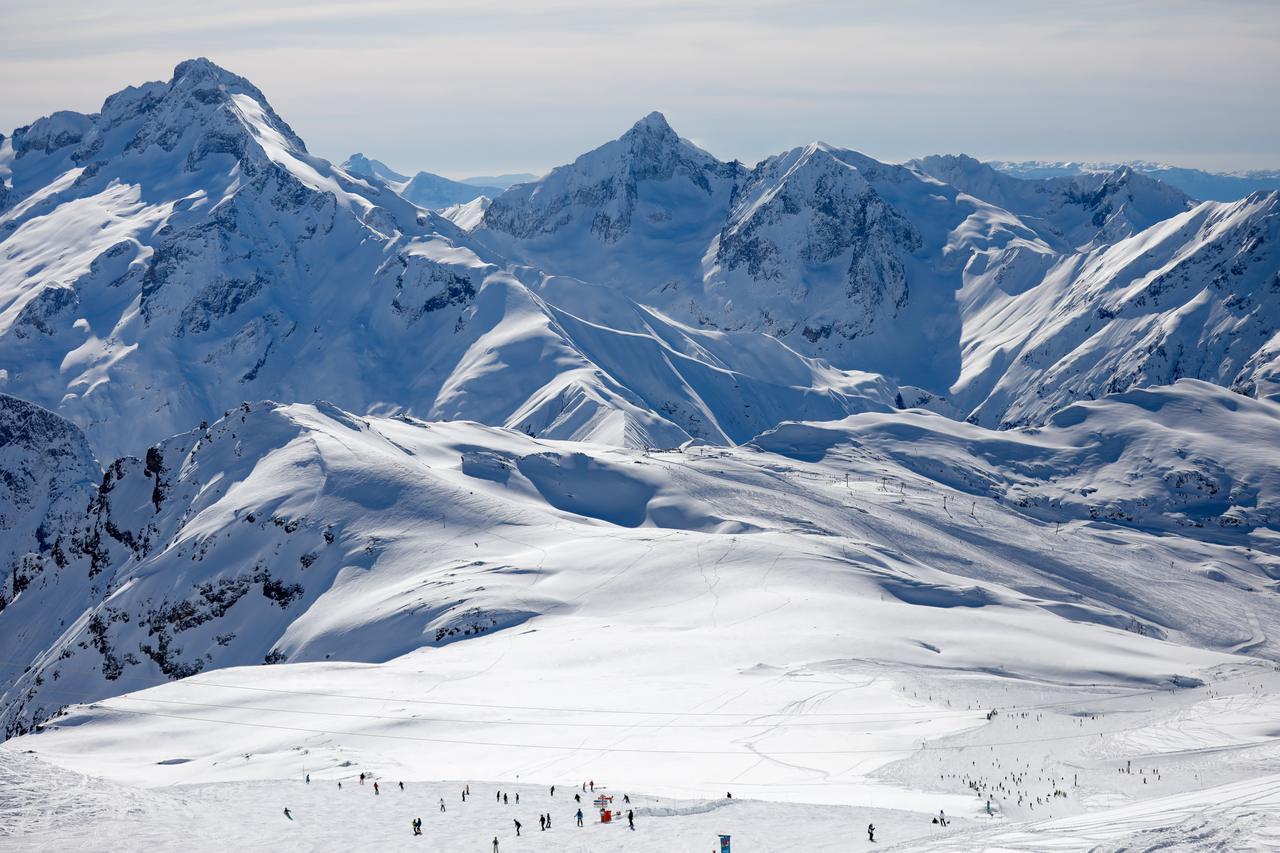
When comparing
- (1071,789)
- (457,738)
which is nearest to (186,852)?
(457,738)

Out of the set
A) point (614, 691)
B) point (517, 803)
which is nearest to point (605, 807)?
point (517, 803)

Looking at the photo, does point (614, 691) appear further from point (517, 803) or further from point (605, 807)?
point (605, 807)

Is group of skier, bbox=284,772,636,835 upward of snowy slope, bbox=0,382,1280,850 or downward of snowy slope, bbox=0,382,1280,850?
upward

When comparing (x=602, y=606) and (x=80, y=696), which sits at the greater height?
(x=602, y=606)

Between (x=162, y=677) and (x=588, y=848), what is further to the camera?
(x=162, y=677)

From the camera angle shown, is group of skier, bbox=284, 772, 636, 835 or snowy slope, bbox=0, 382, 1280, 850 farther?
snowy slope, bbox=0, 382, 1280, 850

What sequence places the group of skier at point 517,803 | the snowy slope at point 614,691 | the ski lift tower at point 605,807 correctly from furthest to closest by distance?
the snowy slope at point 614,691 → the ski lift tower at point 605,807 → the group of skier at point 517,803

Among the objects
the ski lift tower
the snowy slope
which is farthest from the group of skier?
the ski lift tower

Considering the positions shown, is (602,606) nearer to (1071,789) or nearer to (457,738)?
(457,738)

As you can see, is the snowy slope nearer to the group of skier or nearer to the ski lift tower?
the group of skier

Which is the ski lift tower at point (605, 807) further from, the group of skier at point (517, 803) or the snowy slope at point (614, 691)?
the snowy slope at point (614, 691)

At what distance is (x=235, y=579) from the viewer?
184 m

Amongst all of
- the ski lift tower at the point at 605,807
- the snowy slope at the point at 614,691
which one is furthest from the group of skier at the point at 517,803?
the ski lift tower at the point at 605,807

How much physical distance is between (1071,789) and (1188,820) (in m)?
18.0
